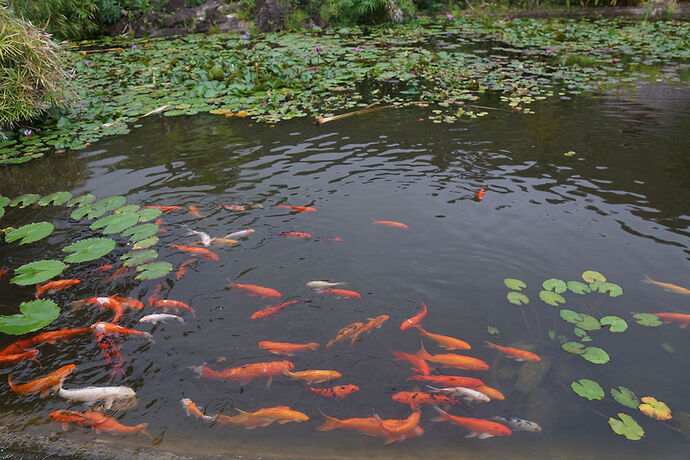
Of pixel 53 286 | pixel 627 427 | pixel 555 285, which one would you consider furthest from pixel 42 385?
pixel 555 285

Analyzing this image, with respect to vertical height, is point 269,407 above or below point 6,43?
below

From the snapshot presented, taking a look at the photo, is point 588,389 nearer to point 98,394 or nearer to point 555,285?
point 555,285

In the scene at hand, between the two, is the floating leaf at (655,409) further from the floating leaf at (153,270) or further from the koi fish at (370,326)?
the floating leaf at (153,270)

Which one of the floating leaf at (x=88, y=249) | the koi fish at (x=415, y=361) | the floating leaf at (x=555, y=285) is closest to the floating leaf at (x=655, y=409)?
the floating leaf at (x=555, y=285)

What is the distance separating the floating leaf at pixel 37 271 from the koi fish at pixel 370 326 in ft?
6.74

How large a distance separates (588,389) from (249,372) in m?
1.72

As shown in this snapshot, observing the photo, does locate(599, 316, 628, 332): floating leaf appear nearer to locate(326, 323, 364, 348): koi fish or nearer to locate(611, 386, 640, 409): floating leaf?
locate(611, 386, 640, 409): floating leaf

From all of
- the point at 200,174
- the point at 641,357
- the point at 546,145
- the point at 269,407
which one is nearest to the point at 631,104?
the point at 546,145

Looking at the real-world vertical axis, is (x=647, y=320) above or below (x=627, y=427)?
above

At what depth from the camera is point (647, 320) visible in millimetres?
2527

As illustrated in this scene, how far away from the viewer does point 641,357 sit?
2359mm

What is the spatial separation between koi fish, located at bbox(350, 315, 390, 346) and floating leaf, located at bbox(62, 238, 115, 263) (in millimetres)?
1905

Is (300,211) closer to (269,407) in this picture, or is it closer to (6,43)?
(269,407)

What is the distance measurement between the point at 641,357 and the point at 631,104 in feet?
15.2
